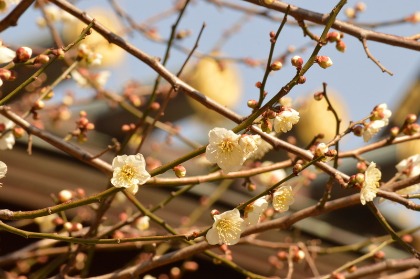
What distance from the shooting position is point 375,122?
1.66 metres

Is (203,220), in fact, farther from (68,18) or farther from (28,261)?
(68,18)

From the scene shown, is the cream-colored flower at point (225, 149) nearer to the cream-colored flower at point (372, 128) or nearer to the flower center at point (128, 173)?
the flower center at point (128, 173)

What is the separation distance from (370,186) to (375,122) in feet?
1.01

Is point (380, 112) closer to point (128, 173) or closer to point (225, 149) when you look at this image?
point (225, 149)

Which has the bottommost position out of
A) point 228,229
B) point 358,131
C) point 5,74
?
point 228,229

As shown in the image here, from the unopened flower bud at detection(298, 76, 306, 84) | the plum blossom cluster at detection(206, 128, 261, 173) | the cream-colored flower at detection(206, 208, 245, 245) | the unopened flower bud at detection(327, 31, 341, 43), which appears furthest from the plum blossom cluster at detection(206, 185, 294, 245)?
the unopened flower bud at detection(327, 31, 341, 43)

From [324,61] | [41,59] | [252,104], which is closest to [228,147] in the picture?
[252,104]

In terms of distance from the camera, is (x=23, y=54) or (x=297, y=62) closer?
(x=297, y=62)

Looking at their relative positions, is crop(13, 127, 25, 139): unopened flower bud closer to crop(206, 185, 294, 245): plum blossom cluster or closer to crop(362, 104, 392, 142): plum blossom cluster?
crop(206, 185, 294, 245): plum blossom cluster

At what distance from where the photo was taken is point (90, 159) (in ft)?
5.38

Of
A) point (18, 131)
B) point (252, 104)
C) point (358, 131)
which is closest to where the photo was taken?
point (252, 104)

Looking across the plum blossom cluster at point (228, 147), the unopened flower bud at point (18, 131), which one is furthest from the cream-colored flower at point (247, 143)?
the unopened flower bud at point (18, 131)

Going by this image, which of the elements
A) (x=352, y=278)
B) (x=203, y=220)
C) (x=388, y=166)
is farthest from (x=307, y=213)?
(x=388, y=166)

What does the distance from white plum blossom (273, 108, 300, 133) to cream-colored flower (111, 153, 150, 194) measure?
0.90 feet
